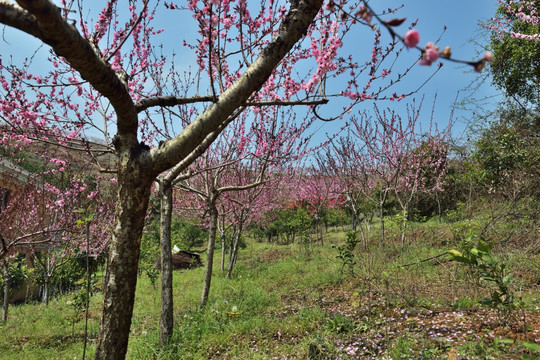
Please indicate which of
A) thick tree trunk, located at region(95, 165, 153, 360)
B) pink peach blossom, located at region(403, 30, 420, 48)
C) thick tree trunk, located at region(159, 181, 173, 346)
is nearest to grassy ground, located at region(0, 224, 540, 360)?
thick tree trunk, located at region(159, 181, 173, 346)

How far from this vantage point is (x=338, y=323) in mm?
4230

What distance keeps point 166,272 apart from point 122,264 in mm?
2908

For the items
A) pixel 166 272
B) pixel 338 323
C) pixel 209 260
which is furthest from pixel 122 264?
pixel 209 260

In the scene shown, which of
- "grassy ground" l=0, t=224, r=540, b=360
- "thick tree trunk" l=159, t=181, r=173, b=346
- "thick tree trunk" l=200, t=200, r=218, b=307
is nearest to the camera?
"grassy ground" l=0, t=224, r=540, b=360

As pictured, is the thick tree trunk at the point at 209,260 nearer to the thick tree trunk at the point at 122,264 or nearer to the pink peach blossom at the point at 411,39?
the thick tree trunk at the point at 122,264

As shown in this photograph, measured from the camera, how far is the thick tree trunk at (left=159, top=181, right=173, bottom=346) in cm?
474

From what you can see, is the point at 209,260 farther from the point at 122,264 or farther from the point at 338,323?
the point at 122,264

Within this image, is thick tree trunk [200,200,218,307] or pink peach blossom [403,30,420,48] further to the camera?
thick tree trunk [200,200,218,307]

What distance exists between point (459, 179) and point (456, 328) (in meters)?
13.4

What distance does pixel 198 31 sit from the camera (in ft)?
13.2

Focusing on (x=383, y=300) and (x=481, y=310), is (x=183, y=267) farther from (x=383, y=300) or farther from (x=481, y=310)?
(x=481, y=310)

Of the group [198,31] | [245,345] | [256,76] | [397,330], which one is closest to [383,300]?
[397,330]

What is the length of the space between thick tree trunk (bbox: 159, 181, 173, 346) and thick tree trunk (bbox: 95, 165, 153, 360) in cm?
265

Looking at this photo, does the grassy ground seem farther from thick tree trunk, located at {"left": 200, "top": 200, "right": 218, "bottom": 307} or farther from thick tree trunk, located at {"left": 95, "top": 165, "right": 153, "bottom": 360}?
thick tree trunk, located at {"left": 95, "top": 165, "right": 153, "bottom": 360}
